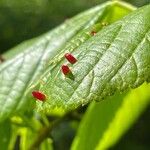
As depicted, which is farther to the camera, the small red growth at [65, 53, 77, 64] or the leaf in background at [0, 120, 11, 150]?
the leaf in background at [0, 120, 11, 150]

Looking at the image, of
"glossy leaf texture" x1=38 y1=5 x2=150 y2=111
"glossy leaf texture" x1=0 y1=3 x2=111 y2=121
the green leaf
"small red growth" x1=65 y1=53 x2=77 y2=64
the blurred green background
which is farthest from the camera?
the blurred green background

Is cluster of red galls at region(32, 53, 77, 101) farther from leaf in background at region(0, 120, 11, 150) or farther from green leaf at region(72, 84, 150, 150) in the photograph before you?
green leaf at region(72, 84, 150, 150)

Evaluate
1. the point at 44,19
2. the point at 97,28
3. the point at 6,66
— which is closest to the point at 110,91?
the point at 97,28

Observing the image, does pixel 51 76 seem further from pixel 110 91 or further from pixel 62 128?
pixel 62 128

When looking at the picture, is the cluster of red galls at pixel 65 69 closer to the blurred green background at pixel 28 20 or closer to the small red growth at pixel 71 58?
the small red growth at pixel 71 58

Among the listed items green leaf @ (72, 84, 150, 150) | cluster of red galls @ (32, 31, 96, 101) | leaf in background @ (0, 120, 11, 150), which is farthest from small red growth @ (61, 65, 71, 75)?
green leaf @ (72, 84, 150, 150)

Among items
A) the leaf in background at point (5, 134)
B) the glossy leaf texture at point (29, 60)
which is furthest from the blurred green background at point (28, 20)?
the leaf in background at point (5, 134)

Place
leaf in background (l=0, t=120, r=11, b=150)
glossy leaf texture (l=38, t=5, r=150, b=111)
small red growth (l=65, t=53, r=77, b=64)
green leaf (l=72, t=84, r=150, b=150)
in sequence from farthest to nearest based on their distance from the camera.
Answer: green leaf (l=72, t=84, r=150, b=150), leaf in background (l=0, t=120, r=11, b=150), small red growth (l=65, t=53, r=77, b=64), glossy leaf texture (l=38, t=5, r=150, b=111)
